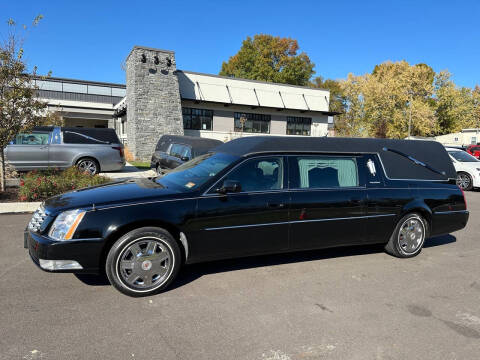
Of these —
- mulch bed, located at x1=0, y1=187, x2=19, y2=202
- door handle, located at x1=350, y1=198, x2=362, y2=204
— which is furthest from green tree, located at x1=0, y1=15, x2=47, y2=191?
door handle, located at x1=350, y1=198, x2=362, y2=204

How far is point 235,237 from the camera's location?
3967mm

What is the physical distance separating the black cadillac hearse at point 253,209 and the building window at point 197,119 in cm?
2294

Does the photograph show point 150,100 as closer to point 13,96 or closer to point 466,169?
point 13,96

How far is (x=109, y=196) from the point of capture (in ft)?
12.3

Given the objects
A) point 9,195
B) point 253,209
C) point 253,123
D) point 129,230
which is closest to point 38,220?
point 129,230

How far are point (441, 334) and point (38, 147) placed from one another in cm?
1246

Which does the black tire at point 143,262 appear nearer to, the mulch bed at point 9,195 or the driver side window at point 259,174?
the driver side window at point 259,174

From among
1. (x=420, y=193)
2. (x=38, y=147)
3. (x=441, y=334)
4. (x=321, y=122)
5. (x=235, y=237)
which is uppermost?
(x=321, y=122)

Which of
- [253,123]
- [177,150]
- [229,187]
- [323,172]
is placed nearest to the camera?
[229,187]

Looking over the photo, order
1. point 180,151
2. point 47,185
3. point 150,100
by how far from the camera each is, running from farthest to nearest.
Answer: point 150,100 < point 180,151 < point 47,185

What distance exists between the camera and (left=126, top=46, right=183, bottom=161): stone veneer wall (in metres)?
22.5

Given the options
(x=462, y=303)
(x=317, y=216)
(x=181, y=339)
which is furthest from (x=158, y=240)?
(x=462, y=303)

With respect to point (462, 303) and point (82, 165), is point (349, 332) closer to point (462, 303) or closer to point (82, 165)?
point (462, 303)

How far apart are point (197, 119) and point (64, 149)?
16542mm
